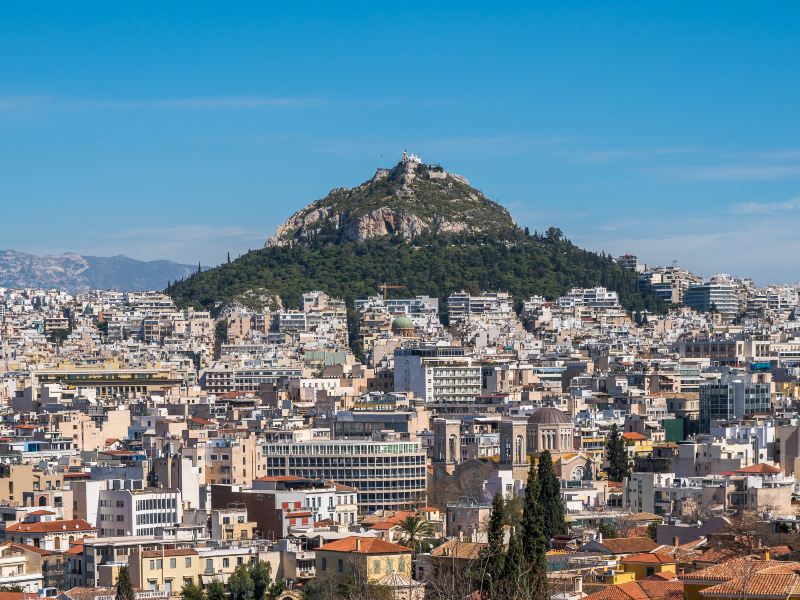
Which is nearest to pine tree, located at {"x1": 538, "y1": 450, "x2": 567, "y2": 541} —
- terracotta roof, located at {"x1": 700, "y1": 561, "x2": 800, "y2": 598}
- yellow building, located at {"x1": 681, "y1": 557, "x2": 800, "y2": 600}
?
yellow building, located at {"x1": 681, "y1": 557, "x2": 800, "y2": 600}

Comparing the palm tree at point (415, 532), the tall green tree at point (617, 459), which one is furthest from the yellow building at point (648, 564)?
the tall green tree at point (617, 459)

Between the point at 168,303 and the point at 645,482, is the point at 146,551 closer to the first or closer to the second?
the point at 645,482

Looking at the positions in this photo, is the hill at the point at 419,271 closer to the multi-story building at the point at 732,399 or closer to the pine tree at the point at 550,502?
the multi-story building at the point at 732,399

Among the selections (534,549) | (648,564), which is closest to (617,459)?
(648,564)

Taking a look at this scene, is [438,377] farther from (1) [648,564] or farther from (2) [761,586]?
(2) [761,586]

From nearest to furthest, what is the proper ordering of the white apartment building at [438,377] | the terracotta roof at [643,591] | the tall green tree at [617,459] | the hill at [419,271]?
the terracotta roof at [643,591], the tall green tree at [617,459], the white apartment building at [438,377], the hill at [419,271]

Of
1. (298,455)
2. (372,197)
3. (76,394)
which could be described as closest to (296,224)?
(372,197)
